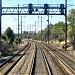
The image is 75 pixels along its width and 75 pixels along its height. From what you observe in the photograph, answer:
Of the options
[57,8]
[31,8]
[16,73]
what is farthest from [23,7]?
[16,73]

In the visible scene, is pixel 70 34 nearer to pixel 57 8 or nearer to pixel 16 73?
pixel 57 8

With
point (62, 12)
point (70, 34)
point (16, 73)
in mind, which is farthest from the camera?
point (70, 34)

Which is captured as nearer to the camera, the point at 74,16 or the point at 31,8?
the point at 31,8

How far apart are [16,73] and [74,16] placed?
62.1 metres

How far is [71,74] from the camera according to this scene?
1928 cm

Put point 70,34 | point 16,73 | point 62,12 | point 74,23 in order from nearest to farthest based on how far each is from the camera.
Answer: point 16,73, point 62,12, point 70,34, point 74,23

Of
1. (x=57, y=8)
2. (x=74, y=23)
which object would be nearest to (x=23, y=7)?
(x=57, y=8)

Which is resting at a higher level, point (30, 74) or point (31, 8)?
point (31, 8)

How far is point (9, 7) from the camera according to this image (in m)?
65.6

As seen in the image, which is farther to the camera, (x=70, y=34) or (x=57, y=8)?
(x=70, y=34)

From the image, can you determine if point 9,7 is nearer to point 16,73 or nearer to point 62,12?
point 62,12

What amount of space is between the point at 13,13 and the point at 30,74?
162 feet

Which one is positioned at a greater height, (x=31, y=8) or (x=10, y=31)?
(x=31, y=8)

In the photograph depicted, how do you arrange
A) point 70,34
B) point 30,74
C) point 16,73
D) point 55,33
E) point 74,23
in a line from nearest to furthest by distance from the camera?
point 30,74 → point 16,73 → point 70,34 → point 74,23 → point 55,33
